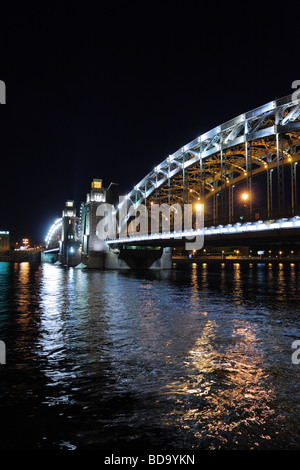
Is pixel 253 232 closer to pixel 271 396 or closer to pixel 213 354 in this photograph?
pixel 213 354

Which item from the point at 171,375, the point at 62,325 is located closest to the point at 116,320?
the point at 62,325

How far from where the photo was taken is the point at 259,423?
15.6ft

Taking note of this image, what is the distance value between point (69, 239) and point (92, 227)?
136 ft

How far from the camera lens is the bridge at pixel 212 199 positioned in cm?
2684

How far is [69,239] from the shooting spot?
380 ft

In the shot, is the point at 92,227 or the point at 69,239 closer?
the point at 92,227

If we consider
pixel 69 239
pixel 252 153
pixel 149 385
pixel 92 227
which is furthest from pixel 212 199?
pixel 69 239

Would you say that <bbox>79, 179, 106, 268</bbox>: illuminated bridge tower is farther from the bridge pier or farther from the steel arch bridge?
the steel arch bridge

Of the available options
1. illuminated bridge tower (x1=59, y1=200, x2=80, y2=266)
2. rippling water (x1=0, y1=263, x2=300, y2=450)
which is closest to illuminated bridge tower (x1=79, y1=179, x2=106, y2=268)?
illuminated bridge tower (x1=59, y1=200, x2=80, y2=266)

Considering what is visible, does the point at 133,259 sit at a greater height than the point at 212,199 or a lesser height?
lesser

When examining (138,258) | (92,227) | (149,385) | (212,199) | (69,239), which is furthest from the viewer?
(69,239)

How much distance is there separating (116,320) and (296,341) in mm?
6524

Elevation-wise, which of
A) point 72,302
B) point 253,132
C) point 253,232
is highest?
point 253,132

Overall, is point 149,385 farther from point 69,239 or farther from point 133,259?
point 69,239
